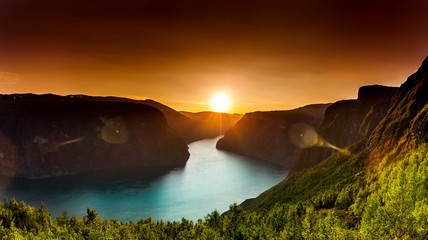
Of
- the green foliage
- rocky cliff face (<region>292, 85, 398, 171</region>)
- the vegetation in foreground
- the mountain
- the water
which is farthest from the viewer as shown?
rocky cliff face (<region>292, 85, 398, 171</region>)

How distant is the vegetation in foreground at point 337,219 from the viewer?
36.6 meters

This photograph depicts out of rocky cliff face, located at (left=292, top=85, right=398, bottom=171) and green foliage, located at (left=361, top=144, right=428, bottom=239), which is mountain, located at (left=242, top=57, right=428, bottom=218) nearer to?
green foliage, located at (left=361, top=144, right=428, bottom=239)

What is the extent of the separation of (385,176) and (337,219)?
2724 centimetres

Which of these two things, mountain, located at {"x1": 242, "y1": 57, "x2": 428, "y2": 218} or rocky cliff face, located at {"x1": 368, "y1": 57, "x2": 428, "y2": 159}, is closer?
mountain, located at {"x1": 242, "y1": 57, "x2": 428, "y2": 218}

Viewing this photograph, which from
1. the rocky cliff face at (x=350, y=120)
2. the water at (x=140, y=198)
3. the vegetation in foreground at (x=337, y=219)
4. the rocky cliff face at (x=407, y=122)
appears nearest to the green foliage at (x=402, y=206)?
the vegetation in foreground at (x=337, y=219)

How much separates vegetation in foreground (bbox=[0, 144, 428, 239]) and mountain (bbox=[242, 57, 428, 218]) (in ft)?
0.51

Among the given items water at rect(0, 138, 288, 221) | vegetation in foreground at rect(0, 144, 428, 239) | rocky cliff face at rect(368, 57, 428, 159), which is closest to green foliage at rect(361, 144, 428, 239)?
vegetation in foreground at rect(0, 144, 428, 239)

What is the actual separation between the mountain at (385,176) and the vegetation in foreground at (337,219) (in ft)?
0.51

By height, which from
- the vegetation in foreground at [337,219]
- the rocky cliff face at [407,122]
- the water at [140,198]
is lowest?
the water at [140,198]

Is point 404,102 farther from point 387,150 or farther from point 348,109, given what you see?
point 348,109

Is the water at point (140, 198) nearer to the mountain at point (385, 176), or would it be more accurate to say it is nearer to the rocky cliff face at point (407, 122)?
the mountain at point (385, 176)

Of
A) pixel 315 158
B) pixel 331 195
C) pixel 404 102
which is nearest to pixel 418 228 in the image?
pixel 331 195

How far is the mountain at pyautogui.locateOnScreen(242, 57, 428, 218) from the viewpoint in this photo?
42.0 metres

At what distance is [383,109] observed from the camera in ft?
469
